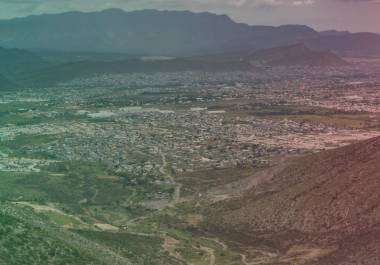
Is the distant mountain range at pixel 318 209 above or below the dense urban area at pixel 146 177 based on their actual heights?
above

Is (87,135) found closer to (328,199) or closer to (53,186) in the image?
(53,186)

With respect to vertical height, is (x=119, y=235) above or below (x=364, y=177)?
below

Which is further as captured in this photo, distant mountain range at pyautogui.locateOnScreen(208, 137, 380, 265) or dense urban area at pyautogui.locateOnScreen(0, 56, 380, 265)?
dense urban area at pyautogui.locateOnScreen(0, 56, 380, 265)

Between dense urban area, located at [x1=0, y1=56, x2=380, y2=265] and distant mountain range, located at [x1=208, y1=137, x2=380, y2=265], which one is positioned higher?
distant mountain range, located at [x1=208, y1=137, x2=380, y2=265]

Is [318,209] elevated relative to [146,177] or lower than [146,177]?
elevated

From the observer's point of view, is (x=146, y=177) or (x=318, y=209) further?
(x=146, y=177)

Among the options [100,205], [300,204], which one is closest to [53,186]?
[100,205]

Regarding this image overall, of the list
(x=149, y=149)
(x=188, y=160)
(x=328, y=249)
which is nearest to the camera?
(x=328, y=249)

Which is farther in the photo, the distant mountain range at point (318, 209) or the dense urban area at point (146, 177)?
the dense urban area at point (146, 177)
